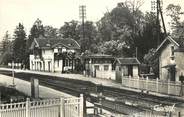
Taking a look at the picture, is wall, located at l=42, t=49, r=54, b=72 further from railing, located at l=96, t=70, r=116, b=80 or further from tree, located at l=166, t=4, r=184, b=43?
railing, located at l=96, t=70, r=116, b=80

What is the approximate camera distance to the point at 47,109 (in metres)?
8.27

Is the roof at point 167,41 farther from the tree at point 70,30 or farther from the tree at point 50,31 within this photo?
the tree at point 50,31

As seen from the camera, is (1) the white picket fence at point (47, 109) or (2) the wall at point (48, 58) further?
(2) the wall at point (48, 58)

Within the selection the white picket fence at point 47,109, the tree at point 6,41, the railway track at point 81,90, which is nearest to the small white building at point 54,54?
the railway track at point 81,90

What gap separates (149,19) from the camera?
15102mm

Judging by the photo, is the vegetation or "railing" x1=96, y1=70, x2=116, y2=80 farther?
"railing" x1=96, y1=70, x2=116, y2=80

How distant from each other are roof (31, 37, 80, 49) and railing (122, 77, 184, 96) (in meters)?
5.51

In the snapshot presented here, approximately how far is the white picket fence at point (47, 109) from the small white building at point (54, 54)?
141 cm

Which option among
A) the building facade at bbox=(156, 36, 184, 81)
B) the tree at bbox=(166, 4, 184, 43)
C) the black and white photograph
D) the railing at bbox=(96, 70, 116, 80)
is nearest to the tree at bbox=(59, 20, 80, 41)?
the black and white photograph

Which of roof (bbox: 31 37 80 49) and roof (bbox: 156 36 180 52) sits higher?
roof (bbox: 156 36 180 52)

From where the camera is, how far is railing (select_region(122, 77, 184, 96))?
1443cm

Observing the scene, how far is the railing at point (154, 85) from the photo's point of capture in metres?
14.4

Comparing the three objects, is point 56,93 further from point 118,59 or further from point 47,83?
point 118,59

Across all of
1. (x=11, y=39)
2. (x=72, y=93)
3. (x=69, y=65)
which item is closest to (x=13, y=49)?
(x=11, y=39)
